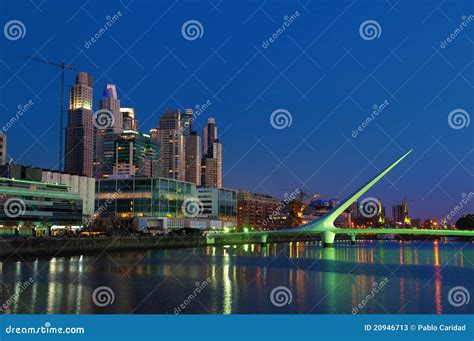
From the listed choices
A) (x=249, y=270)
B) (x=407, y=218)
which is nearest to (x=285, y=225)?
(x=407, y=218)

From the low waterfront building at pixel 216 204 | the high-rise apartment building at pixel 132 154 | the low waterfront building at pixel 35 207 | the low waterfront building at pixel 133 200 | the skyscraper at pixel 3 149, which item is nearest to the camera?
the low waterfront building at pixel 35 207

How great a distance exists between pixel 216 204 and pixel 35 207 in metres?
36.0

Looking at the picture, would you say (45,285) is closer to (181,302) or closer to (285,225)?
(181,302)

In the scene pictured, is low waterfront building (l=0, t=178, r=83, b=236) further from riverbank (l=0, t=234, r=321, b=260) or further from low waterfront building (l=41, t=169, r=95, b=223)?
riverbank (l=0, t=234, r=321, b=260)

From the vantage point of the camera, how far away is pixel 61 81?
6525 centimetres

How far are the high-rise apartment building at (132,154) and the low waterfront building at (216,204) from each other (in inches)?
1289

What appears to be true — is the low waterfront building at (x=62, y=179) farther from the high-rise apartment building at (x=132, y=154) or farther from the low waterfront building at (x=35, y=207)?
the high-rise apartment building at (x=132, y=154)

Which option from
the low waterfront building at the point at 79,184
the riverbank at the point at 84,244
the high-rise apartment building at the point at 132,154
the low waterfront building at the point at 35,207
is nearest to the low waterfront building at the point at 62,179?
the low waterfront building at the point at 79,184

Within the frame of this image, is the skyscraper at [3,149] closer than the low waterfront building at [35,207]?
No

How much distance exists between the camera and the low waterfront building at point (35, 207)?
43500mm

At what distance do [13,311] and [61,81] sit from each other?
55.4m

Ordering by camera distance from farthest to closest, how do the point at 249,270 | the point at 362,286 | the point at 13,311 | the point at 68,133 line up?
1. the point at 68,133
2. the point at 249,270
3. the point at 362,286
4. the point at 13,311

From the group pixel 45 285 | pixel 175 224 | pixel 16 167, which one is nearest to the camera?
pixel 45 285

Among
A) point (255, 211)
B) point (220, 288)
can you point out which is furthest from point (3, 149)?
point (255, 211)
